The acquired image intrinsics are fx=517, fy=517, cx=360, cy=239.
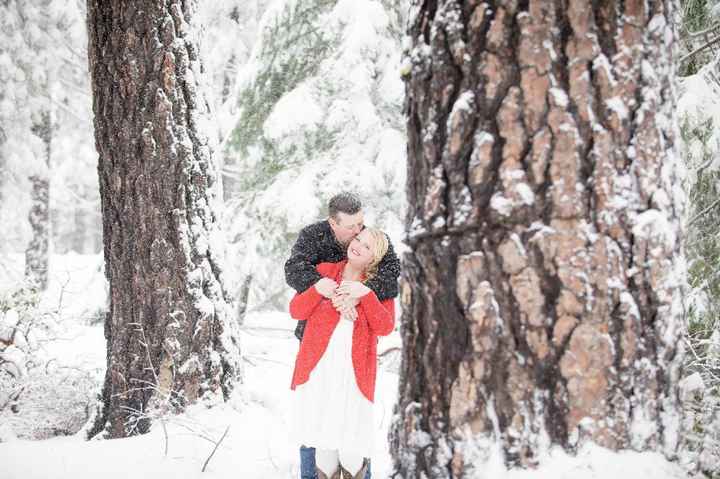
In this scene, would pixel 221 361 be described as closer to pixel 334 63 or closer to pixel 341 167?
pixel 341 167

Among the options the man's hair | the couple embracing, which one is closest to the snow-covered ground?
the couple embracing

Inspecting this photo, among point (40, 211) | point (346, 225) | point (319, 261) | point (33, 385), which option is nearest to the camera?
point (346, 225)

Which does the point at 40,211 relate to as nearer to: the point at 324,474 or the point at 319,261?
the point at 319,261

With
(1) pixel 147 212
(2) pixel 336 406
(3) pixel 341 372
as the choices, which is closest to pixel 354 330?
(3) pixel 341 372

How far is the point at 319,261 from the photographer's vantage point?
3.06 m

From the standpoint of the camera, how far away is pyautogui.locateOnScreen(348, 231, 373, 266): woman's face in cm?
275

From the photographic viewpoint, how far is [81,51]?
1213cm

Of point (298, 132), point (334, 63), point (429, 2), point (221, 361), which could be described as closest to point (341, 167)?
point (298, 132)

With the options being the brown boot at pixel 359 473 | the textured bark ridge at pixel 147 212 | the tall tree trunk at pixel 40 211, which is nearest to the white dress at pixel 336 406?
the brown boot at pixel 359 473

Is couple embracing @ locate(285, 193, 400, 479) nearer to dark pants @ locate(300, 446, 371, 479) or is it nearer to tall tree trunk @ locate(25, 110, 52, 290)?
dark pants @ locate(300, 446, 371, 479)

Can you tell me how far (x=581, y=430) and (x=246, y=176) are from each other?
25.1 feet

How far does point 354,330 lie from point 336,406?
41 centimetres

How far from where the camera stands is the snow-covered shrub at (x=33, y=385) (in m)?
3.59

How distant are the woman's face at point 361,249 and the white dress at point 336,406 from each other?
13.7 inches
